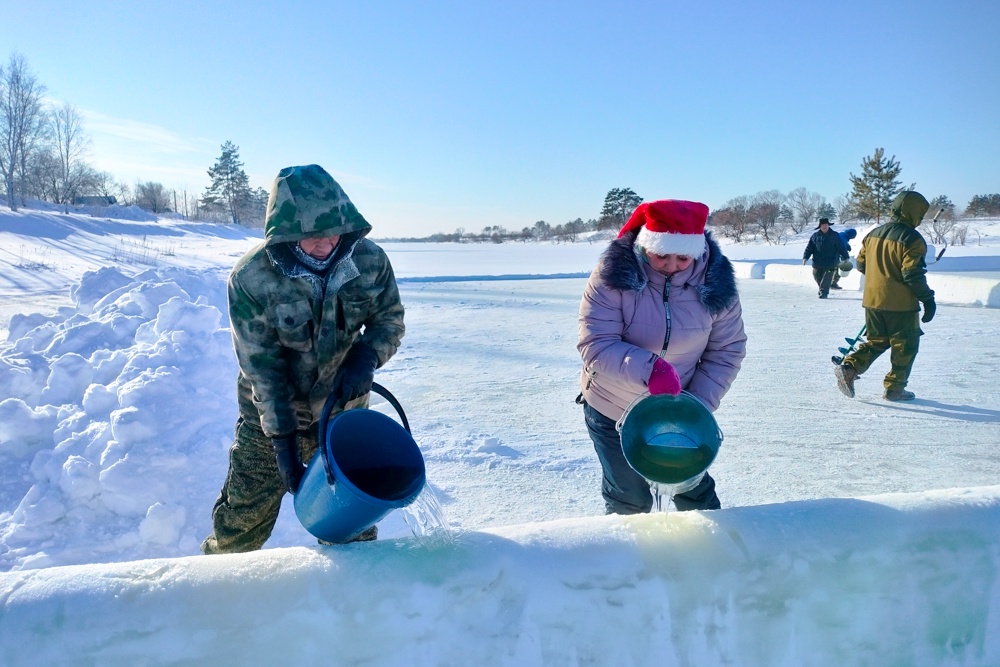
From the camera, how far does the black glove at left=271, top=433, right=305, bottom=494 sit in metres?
1.92

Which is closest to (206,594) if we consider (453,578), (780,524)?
(453,578)

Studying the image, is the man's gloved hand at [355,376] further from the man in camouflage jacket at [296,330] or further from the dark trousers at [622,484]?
the dark trousers at [622,484]

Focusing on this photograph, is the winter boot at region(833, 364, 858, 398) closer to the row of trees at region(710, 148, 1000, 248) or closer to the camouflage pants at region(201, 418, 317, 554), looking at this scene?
the camouflage pants at region(201, 418, 317, 554)

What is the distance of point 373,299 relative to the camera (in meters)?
2.07

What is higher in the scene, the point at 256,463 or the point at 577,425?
the point at 256,463

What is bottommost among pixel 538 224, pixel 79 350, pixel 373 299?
pixel 79 350

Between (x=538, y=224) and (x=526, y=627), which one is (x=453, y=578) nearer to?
(x=526, y=627)

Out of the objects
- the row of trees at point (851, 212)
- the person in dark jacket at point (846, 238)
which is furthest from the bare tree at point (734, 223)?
the person in dark jacket at point (846, 238)

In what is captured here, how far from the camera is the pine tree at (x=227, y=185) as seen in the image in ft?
231

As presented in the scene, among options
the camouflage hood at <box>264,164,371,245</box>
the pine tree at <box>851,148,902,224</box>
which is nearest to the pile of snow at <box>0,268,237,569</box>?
the camouflage hood at <box>264,164,371,245</box>

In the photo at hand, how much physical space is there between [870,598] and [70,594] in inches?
71.7

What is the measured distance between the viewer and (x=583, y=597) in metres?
1.38

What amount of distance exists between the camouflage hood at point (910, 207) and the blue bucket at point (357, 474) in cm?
435

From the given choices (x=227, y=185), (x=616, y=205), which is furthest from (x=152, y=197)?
(x=616, y=205)
